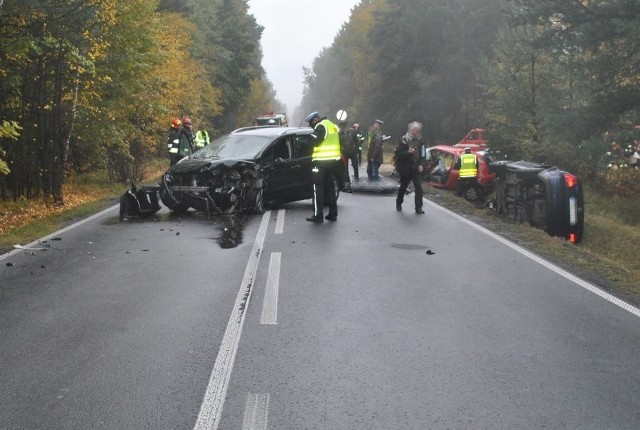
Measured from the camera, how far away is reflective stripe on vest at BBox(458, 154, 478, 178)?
20719 millimetres

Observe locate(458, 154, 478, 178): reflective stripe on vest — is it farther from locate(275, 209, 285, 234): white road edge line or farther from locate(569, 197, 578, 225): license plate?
locate(275, 209, 285, 234): white road edge line

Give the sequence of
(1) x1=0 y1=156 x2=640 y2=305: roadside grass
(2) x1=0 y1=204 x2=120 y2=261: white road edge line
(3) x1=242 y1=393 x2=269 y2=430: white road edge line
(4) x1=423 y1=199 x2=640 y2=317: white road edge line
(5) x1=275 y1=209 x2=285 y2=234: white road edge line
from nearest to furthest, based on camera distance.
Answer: (3) x1=242 y1=393 x2=269 y2=430: white road edge line
(4) x1=423 y1=199 x2=640 y2=317: white road edge line
(1) x1=0 y1=156 x2=640 y2=305: roadside grass
(2) x1=0 y1=204 x2=120 y2=261: white road edge line
(5) x1=275 y1=209 x2=285 y2=234: white road edge line

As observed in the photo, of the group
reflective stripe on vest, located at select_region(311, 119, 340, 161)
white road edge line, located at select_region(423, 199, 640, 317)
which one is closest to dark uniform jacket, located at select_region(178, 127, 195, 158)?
reflective stripe on vest, located at select_region(311, 119, 340, 161)

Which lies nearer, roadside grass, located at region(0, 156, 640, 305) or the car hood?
roadside grass, located at region(0, 156, 640, 305)

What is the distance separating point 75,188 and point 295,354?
1794cm

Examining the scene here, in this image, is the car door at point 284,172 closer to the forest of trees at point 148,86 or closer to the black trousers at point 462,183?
the forest of trees at point 148,86

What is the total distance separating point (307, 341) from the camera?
6.21 m

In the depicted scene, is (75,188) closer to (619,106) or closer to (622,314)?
(619,106)

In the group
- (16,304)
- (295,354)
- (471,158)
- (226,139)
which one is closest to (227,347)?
(295,354)

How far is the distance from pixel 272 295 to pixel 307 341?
1710mm

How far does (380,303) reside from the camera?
761 centimetres

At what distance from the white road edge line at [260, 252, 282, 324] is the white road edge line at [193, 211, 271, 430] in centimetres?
18

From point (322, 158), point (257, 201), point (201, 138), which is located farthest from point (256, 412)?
point (201, 138)

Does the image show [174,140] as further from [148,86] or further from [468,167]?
[468,167]
